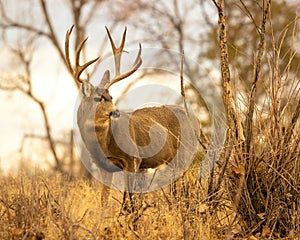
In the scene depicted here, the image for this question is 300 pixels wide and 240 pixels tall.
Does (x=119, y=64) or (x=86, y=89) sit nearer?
(x=86, y=89)

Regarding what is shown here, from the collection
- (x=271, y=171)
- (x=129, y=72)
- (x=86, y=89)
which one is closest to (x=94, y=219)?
(x=271, y=171)

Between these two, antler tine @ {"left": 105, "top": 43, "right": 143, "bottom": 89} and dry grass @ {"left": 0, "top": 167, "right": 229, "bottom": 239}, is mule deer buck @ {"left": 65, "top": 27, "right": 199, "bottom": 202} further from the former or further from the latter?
dry grass @ {"left": 0, "top": 167, "right": 229, "bottom": 239}

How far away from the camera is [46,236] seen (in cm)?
512

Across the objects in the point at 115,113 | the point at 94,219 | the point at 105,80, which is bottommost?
the point at 94,219


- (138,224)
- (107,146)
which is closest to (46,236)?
(138,224)

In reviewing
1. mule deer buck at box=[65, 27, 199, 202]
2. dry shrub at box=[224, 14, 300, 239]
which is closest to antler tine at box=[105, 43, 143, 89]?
mule deer buck at box=[65, 27, 199, 202]

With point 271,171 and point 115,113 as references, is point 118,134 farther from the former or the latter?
point 271,171

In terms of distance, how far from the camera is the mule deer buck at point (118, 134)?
27.1ft

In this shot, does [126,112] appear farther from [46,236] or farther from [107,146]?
[46,236]

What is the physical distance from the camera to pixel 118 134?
8648 mm

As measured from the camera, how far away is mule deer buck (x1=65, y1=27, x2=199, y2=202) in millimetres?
8273

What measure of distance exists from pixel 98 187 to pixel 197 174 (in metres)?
2.84

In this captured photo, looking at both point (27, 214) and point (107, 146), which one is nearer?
point (27, 214)

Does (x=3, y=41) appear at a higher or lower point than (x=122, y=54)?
higher
